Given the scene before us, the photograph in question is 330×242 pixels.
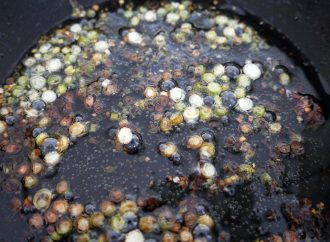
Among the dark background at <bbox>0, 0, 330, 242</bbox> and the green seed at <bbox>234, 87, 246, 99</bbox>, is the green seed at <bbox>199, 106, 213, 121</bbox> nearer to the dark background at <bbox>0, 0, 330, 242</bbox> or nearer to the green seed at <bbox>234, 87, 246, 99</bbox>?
the green seed at <bbox>234, 87, 246, 99</bbox>

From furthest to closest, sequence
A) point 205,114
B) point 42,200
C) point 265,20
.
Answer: point 265,20, point 205,114, point 42,200

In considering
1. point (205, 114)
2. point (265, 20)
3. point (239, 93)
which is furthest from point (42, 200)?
point (265, 20)

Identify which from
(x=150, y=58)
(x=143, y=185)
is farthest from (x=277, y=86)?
(x=143, y=185)

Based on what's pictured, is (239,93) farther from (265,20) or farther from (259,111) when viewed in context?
(265,20)

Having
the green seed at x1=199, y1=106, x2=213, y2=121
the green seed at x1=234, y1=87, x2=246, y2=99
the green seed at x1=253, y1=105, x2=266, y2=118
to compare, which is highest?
the green seed at x1=234, y1=87, x2=246, y2=99

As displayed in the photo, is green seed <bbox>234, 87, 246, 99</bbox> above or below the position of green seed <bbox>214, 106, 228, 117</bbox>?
above

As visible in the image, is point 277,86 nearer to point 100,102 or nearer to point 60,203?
point 100,102

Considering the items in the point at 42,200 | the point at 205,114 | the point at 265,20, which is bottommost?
the point at 42,200

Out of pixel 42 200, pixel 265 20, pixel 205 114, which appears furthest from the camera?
pixel 265 20

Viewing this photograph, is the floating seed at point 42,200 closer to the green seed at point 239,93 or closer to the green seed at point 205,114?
the green seed at point 205,114

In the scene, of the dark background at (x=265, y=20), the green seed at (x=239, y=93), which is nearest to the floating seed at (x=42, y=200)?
the dark background at (x=265, y=20)

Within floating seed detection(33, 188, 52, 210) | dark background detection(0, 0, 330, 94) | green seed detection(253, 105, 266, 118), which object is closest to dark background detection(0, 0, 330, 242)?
dark background detection(0, 0, 330, 94)
